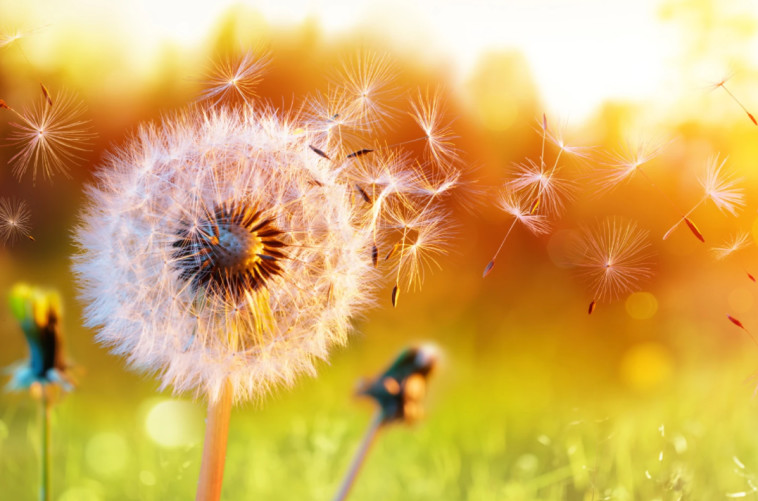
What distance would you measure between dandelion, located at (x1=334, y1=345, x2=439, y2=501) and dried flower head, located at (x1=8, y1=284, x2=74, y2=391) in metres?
0.41

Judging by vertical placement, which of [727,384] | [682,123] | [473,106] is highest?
[473,106]

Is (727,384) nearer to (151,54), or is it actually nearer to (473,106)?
(473,106)

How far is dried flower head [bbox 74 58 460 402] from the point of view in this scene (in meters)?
0.73

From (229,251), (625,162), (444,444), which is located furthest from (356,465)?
(625,162)

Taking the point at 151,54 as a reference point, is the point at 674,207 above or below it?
below

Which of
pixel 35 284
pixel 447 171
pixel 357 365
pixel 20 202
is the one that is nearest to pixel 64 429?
pixel 35 284

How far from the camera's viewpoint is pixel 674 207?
0.86m

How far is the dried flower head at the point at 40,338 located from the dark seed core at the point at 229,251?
208mm

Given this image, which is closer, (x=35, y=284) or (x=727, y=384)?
(x=35, y=284)

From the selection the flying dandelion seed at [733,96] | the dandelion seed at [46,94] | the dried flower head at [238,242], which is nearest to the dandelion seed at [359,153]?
the dried flower head at [238,242]

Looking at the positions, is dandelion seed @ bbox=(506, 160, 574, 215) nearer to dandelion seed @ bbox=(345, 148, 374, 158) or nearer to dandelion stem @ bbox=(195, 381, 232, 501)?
dandelion seed @ bbox=(345, 148, 374, 158)

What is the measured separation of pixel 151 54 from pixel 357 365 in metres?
0.50

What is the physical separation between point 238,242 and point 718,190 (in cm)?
67

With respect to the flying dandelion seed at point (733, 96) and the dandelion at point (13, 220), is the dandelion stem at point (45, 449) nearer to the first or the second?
the dandelion at point (13, 220)
